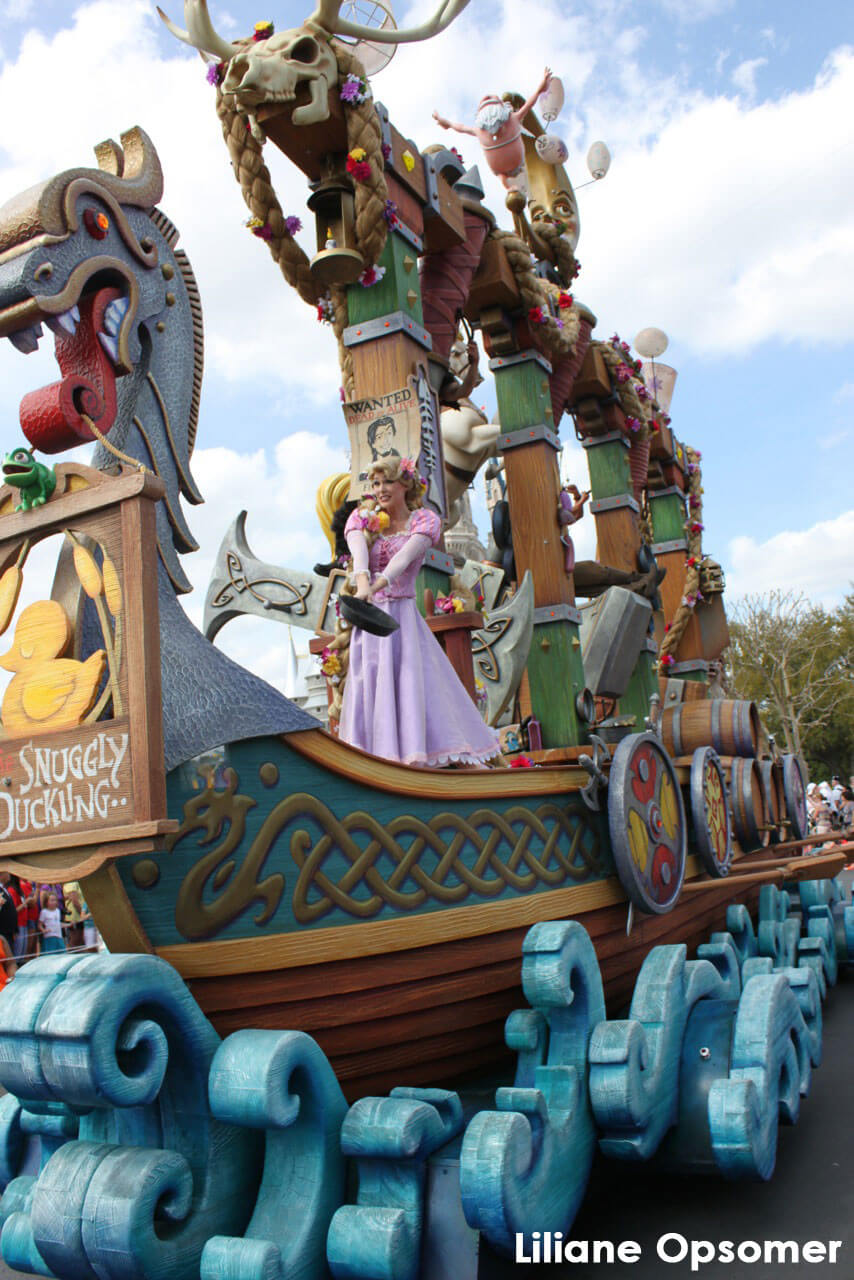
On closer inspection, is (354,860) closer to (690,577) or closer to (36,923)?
(690,577)

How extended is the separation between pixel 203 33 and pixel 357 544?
6.03 feet

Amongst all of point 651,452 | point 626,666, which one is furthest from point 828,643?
point 626,666

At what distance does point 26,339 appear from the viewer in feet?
6.21

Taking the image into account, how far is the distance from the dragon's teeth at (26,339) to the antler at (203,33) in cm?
205

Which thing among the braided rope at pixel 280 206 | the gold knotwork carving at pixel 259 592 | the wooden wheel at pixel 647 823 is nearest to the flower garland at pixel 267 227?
the braided rope at pixel 280 206

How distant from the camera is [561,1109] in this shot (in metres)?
2.19

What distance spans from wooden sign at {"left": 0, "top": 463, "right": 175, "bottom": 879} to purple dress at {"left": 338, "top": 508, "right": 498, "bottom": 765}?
1.25 m

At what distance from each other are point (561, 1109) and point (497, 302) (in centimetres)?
350

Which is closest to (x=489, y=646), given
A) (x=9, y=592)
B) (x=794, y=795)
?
(x=794, y=795)

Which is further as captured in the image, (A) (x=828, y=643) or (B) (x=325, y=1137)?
(A) (x=828, y=643)

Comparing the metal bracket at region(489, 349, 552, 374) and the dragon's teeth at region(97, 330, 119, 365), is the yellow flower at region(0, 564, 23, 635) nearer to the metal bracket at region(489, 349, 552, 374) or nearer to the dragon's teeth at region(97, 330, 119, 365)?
the dragon's teeth at region(97, 330, 119, 365)

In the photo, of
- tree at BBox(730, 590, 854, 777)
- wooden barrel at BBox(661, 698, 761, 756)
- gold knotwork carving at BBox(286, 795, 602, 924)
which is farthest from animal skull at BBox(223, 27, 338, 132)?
tree at BBox(730, 590, 854, 777)

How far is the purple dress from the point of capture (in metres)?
3.04

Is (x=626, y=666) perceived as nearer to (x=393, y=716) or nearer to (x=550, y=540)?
→ (x=550, y=540)
